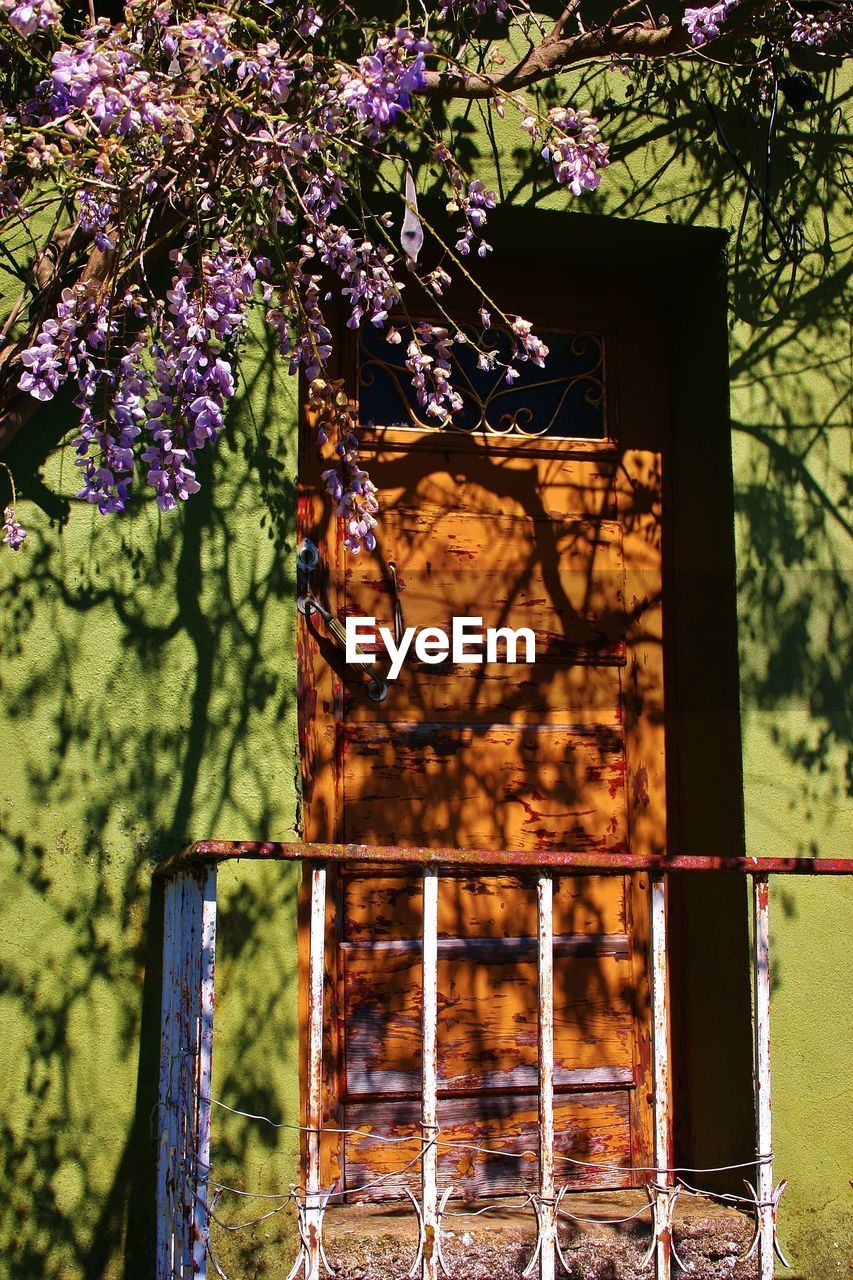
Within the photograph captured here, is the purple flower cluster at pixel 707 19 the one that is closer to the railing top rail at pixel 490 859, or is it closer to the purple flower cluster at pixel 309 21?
the purple flower cluster at pixel 309 21

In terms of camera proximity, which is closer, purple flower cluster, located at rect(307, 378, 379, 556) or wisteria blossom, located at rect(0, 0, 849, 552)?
wisteria blossom, located at rect(0, 0, 849, 552)

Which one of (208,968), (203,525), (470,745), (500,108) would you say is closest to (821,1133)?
(470,745)

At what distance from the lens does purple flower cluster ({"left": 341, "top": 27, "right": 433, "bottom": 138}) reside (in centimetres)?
236

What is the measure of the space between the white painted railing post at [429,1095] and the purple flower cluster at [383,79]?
1447mm

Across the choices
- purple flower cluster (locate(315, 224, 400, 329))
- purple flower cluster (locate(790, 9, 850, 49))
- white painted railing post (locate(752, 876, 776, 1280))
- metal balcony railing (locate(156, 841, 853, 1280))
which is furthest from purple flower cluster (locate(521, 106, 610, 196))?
white painted railing post (locate(752, 876, 776, 1280))

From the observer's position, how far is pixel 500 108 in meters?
3.01

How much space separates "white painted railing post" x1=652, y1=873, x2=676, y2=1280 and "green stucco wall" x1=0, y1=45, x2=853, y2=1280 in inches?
38.9

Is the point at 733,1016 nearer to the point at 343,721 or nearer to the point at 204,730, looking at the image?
the point at 343,721

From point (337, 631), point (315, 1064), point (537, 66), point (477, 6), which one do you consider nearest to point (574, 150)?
point (537, 66)

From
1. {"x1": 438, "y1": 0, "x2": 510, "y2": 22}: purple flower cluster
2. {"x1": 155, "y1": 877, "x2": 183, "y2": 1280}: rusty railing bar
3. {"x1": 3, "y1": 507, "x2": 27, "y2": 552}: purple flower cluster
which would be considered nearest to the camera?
{"x1": 155, "y1": 877, "x2": 183, "y2": 1280}: rusty railing bar

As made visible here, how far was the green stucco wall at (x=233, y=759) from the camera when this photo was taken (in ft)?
10.2

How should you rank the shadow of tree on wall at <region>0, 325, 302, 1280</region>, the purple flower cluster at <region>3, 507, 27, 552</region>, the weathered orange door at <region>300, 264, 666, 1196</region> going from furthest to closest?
the weathered orange door at <region>300, 264, 666, 1196</region>, the shadow of tree on wall at <region>0, 325, 302, 1280</region>, the purple flower cluster at <region>3, 507, 27, 552</region>

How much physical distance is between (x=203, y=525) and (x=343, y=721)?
2.33 ft

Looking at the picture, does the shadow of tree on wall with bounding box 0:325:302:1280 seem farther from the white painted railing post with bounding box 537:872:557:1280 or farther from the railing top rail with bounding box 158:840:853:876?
the white painted railing post with bounding box 537:872:557:1280
